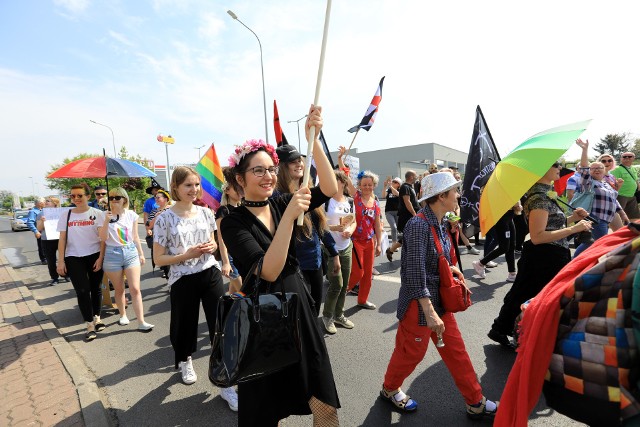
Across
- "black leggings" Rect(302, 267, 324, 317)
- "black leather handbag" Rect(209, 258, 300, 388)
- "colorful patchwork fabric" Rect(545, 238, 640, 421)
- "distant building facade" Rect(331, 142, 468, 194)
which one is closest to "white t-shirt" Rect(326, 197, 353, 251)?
"black leggings" Rect(302, 267, 324, 317)

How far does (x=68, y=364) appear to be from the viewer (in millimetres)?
3779

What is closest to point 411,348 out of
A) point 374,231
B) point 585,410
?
point 585,410

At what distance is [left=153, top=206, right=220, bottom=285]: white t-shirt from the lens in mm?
3307

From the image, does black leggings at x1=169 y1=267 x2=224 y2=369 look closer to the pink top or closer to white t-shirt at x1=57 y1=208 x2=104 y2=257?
the pink top

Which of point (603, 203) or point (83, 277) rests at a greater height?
point (603, 203)

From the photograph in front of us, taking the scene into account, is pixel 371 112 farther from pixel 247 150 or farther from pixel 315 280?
pixel 247 150

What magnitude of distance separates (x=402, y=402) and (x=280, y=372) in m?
1.42

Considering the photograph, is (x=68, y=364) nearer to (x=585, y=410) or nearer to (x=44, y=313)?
(x=44, y=313)

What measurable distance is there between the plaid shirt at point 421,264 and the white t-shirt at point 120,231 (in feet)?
13.4

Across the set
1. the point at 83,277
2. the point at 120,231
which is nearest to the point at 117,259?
the point at 120,231

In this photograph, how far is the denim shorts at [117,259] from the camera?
4.77 meters

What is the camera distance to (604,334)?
108 centimetres

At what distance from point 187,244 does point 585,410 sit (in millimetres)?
3181

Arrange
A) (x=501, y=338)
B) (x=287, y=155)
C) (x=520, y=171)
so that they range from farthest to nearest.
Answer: (x=501, y=338), (x=287, y=155), (x=520, y=171)
